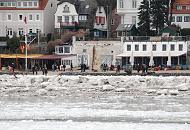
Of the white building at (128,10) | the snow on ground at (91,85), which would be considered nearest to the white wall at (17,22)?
the white building at (128,10)

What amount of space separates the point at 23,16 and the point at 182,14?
21448 millimetres

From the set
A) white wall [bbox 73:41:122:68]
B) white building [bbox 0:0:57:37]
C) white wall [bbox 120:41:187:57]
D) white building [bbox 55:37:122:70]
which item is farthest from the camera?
white building [bbox 0:0:57:37]

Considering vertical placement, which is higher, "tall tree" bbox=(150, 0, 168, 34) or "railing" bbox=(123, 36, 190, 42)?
"tall tree" bbox=(150, 0, 168, 34)

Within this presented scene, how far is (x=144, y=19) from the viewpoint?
7575 centimetres

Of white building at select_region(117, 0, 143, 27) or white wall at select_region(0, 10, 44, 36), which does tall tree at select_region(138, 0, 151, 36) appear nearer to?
white building at select_region(117, 0, 143, 27)

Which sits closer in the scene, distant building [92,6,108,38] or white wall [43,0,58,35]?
distant building [92,6,108,38]

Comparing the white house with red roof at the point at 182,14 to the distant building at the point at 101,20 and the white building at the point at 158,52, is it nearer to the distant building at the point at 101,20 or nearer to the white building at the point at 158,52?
the white building at the point at 158,52

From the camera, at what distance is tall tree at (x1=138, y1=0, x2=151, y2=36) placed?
75600 mm

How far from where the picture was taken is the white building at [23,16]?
87.9 metres

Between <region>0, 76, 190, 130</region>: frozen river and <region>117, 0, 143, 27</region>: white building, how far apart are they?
29.4 m

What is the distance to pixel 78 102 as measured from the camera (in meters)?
37.7

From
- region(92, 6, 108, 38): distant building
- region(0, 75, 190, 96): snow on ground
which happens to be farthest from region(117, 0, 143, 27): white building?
region(0, 75, 190, 96): snow on ground

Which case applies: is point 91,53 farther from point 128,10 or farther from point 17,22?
point 17,22

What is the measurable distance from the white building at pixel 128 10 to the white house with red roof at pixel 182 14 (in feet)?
15.7
